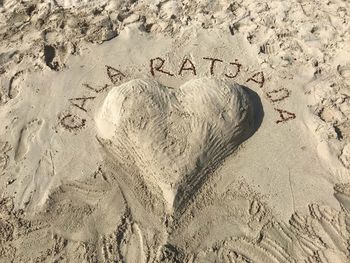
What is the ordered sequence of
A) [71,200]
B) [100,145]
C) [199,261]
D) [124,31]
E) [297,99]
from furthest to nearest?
[124,31] < [297,99] < [100,145] < [71,200] < [199,261]

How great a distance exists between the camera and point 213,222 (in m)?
3.70

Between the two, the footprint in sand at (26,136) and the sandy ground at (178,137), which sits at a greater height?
the footprint in sand at (26,136)

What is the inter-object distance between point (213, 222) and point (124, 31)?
2.55 metres

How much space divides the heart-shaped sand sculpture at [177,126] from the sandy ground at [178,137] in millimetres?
13

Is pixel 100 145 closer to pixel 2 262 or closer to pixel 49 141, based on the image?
pixel 49 141

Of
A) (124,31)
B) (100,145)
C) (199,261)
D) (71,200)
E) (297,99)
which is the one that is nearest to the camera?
(199,261)

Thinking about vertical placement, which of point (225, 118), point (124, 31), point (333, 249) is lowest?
point (333, 249)

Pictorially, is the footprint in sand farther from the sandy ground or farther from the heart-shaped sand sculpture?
the heart-shaped sand sculpture

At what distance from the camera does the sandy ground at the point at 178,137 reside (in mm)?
3631

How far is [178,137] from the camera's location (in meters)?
3.90

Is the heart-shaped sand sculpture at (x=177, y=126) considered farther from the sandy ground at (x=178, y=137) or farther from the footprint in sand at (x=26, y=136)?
the footprint in sand at (x=26, y=136)

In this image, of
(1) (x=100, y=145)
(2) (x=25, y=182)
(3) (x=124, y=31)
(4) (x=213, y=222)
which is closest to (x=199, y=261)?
(4) (x=213, y=222)

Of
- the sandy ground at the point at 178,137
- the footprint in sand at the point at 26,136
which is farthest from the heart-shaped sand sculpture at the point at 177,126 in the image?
the footprint in sand at the point at 26,136

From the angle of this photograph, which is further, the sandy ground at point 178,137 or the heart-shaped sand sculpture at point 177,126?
the heart-shaped sand sculpture at point 177,126
